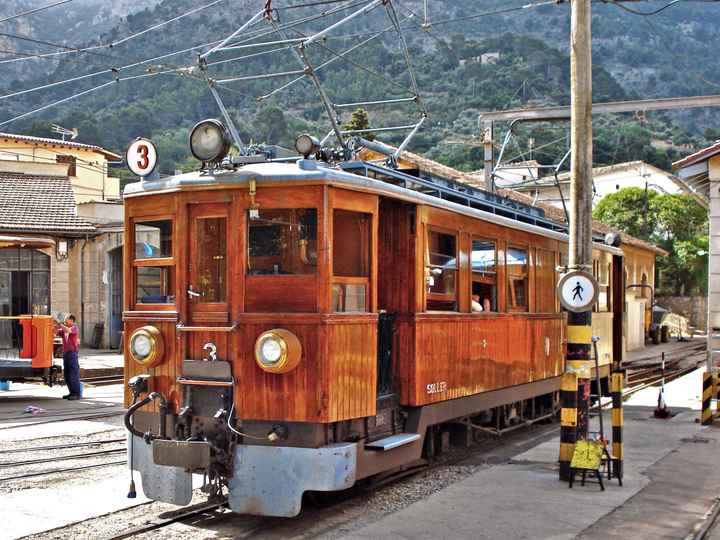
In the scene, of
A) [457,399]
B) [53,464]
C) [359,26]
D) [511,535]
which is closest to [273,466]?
[511,535]

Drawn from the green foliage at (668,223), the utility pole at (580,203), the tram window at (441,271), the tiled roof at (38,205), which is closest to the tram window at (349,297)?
the tram window at (441,271)

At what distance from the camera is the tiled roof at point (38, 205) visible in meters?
23.8

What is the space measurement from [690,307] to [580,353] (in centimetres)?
4828

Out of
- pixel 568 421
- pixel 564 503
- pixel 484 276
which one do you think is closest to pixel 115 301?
pixel 484 276

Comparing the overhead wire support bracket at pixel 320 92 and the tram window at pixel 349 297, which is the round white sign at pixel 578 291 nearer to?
the tram window at pixel 349 297


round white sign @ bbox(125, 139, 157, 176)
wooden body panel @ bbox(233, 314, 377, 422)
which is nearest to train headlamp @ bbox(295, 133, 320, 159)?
round white sign @ bbox(125, 139, 157, 176)

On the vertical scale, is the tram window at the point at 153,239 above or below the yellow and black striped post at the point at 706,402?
above

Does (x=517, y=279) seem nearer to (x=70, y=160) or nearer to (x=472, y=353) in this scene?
(x=472, y=353)

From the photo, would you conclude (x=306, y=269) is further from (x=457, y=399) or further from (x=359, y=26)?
(x=359, y=26)

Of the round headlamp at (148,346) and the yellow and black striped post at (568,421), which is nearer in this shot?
the round headlamp at (148,346)

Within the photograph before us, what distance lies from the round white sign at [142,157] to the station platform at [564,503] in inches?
148

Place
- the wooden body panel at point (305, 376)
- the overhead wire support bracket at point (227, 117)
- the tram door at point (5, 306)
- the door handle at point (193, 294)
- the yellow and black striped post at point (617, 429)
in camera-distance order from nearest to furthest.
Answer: the wooden body panel at point (305, 376) < the door handle at point (193, 294) < the overhead wire support bracket at point (227, 117) < the yellow and black striped post at point (617, 429) < the tram door at point (5, 306)

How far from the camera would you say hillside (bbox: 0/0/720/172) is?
91.6m

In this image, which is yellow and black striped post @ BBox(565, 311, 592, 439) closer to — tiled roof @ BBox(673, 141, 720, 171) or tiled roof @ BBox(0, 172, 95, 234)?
tiled roof @ BBox(673, 141, 720, 171)
